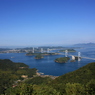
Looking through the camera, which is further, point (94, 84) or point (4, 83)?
point (4, 83)

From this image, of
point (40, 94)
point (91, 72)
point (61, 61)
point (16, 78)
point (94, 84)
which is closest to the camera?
point (40, 94)

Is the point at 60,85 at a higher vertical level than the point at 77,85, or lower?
lower

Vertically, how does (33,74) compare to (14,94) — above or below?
below

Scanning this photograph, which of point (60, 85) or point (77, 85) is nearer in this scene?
point (77, 85)

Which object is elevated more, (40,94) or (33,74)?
(40,94)

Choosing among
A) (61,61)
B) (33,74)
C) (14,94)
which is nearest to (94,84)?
(14,94)

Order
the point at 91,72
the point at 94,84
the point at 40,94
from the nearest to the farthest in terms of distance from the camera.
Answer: the point at 40,94
the point at 94,84
the point at 91,72

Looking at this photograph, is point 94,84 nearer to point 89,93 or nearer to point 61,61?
point 89,93

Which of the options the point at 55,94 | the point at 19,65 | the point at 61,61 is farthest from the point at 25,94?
the point at 61,61

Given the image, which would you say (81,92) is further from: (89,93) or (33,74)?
(33,74)
